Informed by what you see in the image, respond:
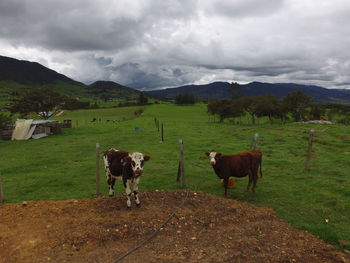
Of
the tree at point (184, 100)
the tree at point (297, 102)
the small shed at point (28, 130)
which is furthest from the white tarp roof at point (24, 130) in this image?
the tree at point (184, 100)

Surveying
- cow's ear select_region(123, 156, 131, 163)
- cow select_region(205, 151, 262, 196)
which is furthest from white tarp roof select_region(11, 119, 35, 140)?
cow select_region(205, 151, 262, 196)

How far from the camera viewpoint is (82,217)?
770cm

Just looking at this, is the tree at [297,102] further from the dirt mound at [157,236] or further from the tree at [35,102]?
the dirt mound at [157,236]

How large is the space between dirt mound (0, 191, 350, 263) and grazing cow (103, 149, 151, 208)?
0.67 m

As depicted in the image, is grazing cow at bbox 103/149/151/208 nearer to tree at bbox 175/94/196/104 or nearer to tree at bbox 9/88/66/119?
tree at bbox 9/88/66/119

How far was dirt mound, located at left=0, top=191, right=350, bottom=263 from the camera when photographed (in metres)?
5.95

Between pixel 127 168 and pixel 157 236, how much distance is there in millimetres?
2567

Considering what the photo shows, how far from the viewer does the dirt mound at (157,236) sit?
5949mm

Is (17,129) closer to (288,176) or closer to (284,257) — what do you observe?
(288,176)

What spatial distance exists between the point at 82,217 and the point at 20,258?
205 centimetres

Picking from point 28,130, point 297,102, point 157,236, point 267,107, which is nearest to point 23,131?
point 28,130

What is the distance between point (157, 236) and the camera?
6852 millimetres

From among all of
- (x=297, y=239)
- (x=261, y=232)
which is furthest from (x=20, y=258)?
(x=297, y=239)

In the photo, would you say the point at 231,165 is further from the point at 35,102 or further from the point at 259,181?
the point at 35,102
